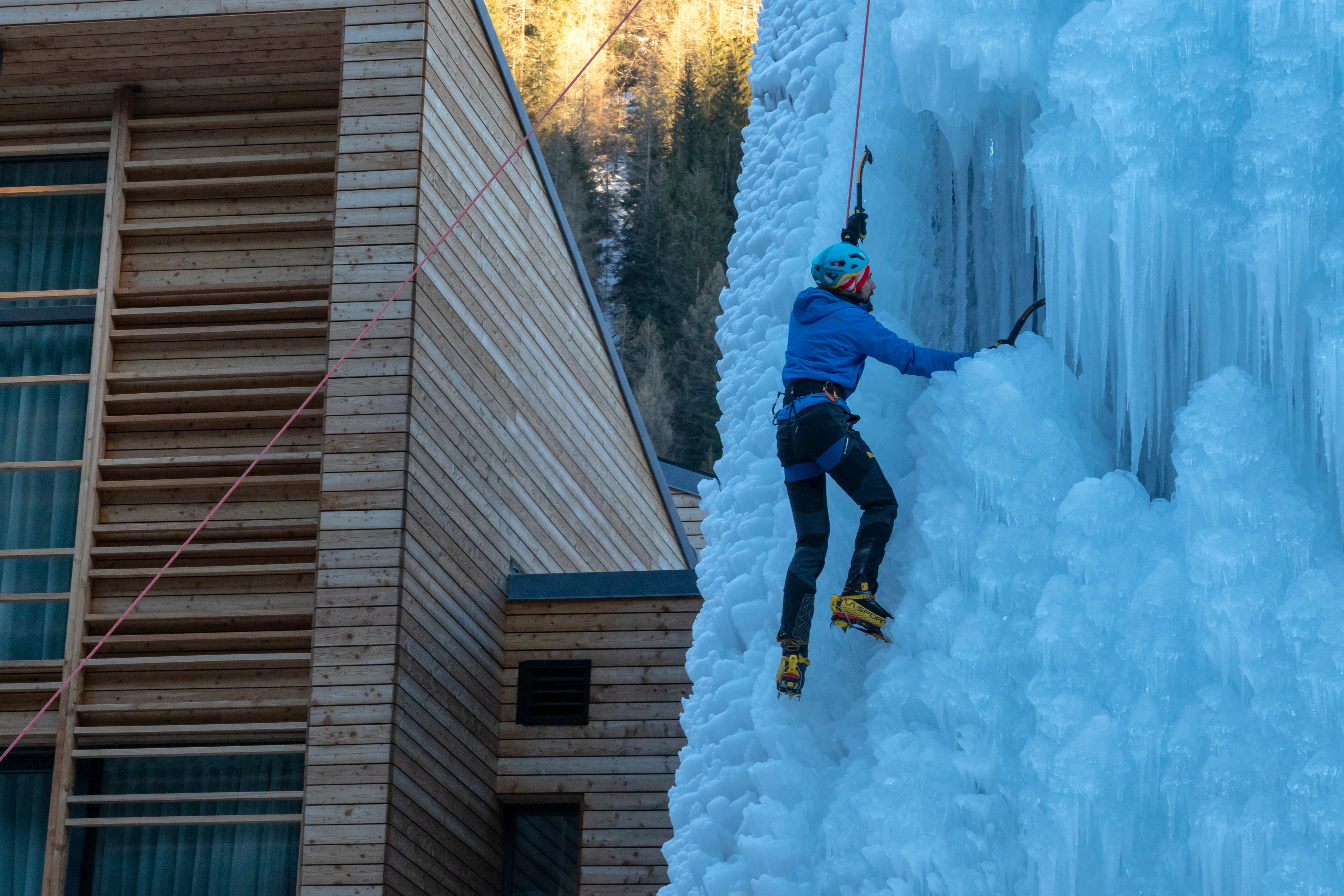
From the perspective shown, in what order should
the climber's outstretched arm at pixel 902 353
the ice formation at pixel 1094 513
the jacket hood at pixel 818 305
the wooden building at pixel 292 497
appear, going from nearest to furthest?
the ice formation at pixel 1094 513, the climber's outstretched arm at pixel 902 353, the jacket hood at pixel 818 305, the wooden building at pixel 292 497

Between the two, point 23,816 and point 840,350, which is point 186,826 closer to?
point 23,816

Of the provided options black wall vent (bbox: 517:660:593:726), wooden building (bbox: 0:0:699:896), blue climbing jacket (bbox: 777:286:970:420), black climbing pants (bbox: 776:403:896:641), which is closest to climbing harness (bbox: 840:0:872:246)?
blue climbing jacket (bbox: 777:286:970:420)

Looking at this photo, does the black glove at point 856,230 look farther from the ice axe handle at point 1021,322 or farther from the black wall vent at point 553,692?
the black wall vent at point 553,692

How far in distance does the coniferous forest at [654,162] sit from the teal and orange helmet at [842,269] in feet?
93.4

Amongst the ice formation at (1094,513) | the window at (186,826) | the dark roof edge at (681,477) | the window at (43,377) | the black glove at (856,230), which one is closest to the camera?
the ice formation at (1094,513)

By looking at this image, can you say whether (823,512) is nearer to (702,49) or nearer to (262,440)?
(262,440)

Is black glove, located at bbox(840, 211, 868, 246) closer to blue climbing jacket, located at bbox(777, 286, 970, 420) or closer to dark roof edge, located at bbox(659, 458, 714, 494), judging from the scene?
blue climbing jacket, located at bbox(777, 286, 970, 420)

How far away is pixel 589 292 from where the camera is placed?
12102 mm

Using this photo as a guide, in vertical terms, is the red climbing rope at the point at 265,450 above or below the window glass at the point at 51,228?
below

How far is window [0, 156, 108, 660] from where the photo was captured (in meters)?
9.24

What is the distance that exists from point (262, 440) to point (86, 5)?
2949 millimetres

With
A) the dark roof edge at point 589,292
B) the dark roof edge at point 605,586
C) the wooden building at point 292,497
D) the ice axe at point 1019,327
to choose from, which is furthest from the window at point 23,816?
the ice axe at point 1019,327

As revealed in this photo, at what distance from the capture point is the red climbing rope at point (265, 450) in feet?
27.0

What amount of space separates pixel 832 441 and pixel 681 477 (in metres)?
11.2
